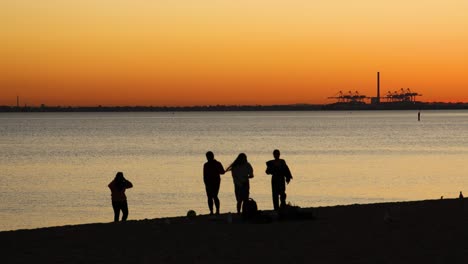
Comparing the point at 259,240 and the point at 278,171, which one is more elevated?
the point at 278,171

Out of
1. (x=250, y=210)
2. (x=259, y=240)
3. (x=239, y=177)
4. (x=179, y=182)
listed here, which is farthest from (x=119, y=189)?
(x=179, y=182)

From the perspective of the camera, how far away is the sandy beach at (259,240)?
14.4 meters

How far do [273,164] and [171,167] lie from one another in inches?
1813

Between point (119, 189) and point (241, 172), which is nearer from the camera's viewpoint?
point (241, 172)

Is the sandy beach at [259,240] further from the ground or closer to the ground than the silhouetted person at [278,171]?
closer to the ground

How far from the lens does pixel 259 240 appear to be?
1633cm

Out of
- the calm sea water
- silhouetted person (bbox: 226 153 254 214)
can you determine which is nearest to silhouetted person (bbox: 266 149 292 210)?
silhouetted person (bbox: 226 153 254 214)

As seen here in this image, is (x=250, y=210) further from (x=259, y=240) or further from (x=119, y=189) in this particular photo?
(x=119, y=189)

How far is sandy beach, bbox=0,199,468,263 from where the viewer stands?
47.3 ft

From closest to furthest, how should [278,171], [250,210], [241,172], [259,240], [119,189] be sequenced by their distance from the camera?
[259,240]
[250,210]
[241,172]
[278,171]
[119,189]

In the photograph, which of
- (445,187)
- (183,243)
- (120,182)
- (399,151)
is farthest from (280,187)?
(399,151)

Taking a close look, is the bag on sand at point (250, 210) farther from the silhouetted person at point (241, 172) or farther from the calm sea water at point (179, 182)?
the calm sea water at point (179, 182)

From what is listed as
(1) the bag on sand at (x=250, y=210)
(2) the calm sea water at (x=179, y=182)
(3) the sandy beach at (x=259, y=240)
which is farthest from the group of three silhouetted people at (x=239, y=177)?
(2) the calm sea water at (x=179, y=182)

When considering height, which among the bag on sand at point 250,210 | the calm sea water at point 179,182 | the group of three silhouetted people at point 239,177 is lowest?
the calm sea water at point 179,182
